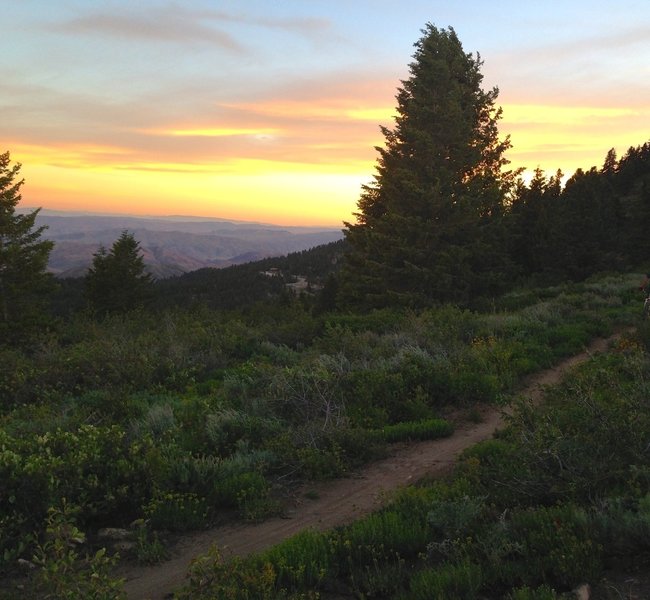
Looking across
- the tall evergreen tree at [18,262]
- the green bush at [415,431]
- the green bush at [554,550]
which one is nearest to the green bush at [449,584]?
→ the green bush at [554,550]

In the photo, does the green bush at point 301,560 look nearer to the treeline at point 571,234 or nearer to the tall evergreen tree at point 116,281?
the treeline at point 571,234

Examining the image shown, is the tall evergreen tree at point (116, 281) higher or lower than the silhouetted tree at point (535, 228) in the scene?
lower

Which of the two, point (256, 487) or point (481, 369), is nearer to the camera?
point (256, 487)

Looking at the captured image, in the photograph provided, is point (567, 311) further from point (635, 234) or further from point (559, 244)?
point (635, 234)

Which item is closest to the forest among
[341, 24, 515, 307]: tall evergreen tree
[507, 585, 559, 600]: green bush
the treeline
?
[507, 585, 559, 600]: green bush

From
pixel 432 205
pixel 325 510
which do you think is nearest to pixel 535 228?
pixel 432 205

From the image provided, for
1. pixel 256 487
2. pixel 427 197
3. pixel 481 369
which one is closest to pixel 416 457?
pixel 256 487

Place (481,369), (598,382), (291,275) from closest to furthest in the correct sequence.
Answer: (598,382) < (481,369) < (291,275)

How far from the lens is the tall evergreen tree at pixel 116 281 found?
44406mm

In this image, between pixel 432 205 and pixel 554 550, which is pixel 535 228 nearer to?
pixel 432 205

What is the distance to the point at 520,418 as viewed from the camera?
5211mm

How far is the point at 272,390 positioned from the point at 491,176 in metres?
23.0

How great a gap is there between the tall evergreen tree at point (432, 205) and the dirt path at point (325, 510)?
16173 mm

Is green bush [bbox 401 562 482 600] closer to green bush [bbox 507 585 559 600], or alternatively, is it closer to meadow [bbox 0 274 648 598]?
meadow [bbox 0 274 648 598]
